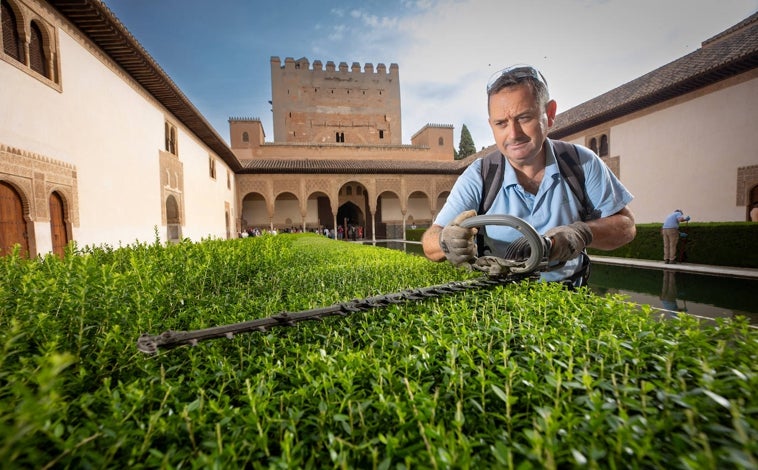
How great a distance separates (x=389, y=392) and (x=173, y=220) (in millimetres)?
14630

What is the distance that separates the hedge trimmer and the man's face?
56cm

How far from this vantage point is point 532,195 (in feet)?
6.85

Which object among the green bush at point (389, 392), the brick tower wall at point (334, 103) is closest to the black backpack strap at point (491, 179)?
the green bush at point (389, 392)

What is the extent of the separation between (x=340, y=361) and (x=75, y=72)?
982 cm

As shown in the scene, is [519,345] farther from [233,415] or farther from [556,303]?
[233,415]

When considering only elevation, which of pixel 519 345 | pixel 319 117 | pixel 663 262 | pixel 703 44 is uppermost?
pixel 319 117

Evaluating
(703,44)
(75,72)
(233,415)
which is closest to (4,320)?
(233,415)

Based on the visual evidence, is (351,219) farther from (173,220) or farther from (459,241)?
(459,241)

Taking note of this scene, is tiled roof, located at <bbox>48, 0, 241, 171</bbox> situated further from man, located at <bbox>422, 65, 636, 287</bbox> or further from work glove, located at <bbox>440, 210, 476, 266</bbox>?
work glove, located at <bbox>440, 210, 476, 266</bbox>

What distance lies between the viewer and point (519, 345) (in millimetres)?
1183

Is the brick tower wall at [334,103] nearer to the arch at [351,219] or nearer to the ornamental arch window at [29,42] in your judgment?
the arch at [351,219]

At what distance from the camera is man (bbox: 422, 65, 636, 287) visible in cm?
184

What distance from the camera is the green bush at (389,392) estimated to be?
Answer: 609 millimetres

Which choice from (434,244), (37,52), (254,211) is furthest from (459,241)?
(254,211)
